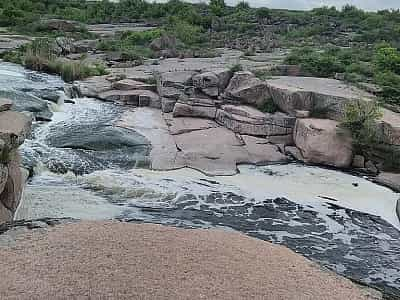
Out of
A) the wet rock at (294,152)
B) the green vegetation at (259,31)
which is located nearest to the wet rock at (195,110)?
the wet rock at (294,152)

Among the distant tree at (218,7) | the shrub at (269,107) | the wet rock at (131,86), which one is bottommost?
the wet rock at (131,86)

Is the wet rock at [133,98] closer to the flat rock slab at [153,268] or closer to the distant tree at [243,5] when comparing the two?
the flat rock slab at [153,268]

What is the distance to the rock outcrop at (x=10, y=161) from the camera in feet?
31.3

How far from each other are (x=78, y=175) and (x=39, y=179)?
0.92m

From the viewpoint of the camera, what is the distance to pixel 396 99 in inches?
719

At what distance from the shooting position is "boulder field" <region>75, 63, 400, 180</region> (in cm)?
1522

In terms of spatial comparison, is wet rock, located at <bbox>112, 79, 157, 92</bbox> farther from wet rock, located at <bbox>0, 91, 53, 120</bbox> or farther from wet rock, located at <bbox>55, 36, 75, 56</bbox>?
wet rock, located at <bbox>55, 36, 75, 56</bbox>

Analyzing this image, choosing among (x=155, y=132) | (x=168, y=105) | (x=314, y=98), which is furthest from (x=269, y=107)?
(x=155, y=132)

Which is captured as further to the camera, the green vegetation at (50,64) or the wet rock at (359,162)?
the green vegetation at (50,64)

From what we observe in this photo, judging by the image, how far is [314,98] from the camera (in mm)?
17016

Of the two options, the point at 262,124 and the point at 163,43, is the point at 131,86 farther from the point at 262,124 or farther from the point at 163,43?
the point at 163,43

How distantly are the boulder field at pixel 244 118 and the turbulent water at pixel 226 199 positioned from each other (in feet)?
2.28

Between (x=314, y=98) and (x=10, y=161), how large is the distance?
9.99 metres

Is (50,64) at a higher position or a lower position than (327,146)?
higher
